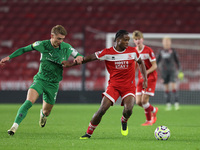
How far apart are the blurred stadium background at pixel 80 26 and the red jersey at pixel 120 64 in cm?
1014

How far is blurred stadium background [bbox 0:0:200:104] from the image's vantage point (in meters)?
17.6

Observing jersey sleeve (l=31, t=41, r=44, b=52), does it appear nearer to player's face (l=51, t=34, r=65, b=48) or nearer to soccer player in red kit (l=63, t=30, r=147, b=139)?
player's face (l=51, t=34, r=65, b=48)

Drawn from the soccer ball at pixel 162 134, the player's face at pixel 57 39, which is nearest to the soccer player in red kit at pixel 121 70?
the soccer ball at pixel 162 134

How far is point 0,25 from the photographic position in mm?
20344

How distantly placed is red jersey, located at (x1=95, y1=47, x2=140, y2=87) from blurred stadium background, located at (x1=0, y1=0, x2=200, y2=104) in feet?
33.3

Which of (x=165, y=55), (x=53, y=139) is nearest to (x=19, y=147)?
(x=53, y=139)

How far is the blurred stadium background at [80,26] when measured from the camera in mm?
17641

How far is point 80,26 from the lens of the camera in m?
20.3

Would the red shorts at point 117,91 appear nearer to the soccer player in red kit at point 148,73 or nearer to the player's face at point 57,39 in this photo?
the player's face at point 57,39

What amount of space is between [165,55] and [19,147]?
931 cm

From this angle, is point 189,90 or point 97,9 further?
point 97,9

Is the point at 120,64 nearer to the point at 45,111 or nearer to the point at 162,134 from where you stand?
the point at 162,134

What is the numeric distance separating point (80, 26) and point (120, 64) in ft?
45.8

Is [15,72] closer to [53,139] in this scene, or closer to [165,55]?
[165,55]
